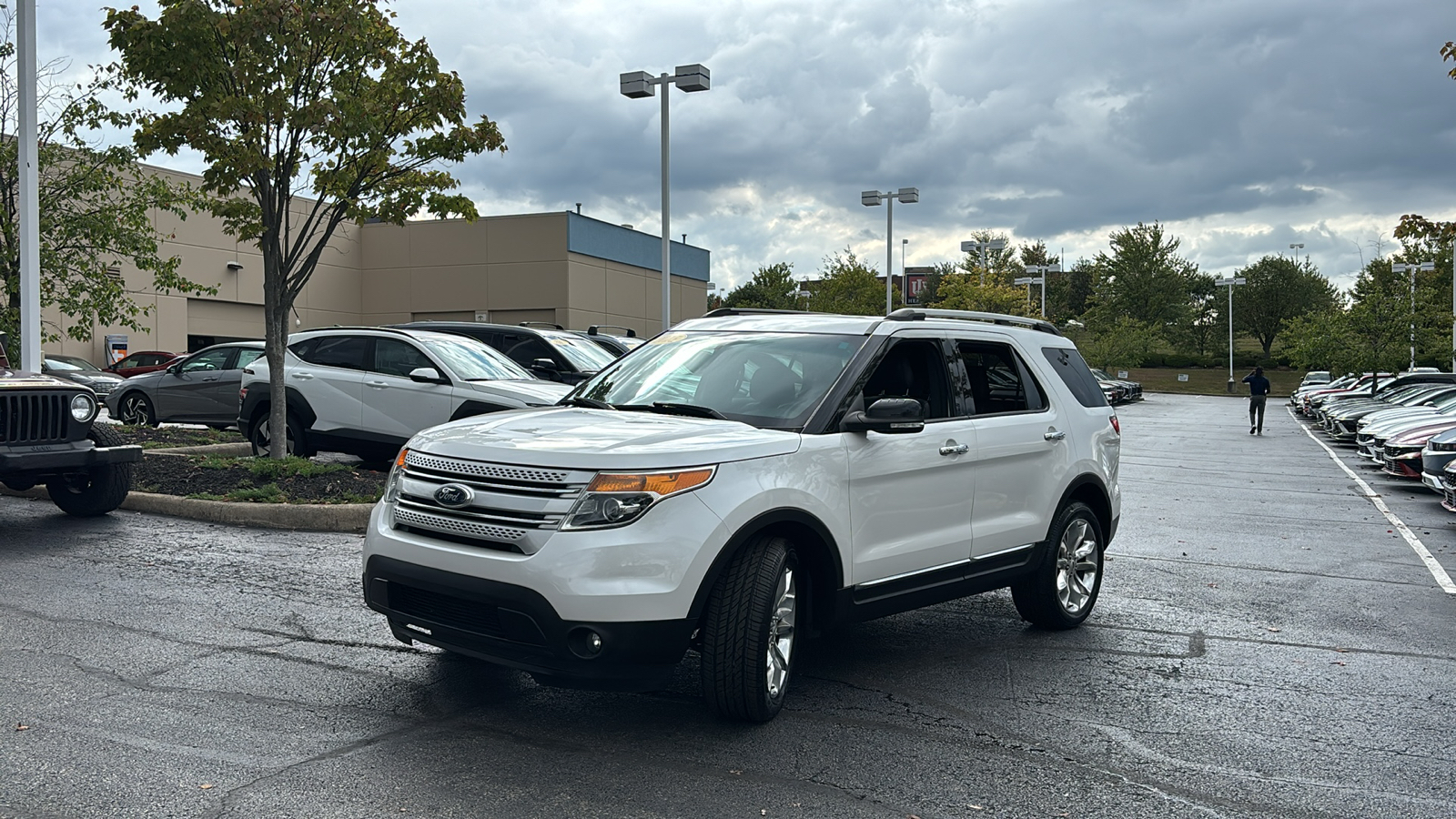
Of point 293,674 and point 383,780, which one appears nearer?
point 383,780

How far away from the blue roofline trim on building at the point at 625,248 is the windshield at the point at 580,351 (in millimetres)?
27049

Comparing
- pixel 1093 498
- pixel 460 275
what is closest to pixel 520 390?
pixel 1093 498

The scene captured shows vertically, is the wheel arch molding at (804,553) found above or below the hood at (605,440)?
below

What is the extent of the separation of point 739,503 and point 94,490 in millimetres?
7530

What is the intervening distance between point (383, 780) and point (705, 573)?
1.37 metres

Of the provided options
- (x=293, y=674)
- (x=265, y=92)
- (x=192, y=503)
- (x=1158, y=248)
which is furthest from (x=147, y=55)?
(x=1158, y=248)

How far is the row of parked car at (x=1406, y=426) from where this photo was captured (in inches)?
554

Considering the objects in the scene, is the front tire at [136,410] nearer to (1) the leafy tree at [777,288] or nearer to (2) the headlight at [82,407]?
(2) the headlight at [82,407]

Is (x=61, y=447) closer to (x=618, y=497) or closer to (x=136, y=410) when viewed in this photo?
(x=618, y=497)

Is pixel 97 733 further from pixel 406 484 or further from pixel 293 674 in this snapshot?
pixel 406 484

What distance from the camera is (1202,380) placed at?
276 ft

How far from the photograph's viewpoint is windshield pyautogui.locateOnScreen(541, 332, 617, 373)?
15.5 meters

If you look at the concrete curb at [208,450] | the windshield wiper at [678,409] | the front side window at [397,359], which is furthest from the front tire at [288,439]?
the windshield wiper at [678,409]

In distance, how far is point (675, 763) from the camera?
447 cm
